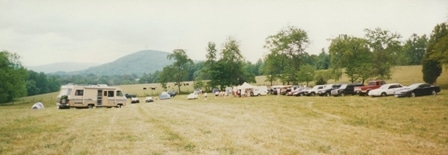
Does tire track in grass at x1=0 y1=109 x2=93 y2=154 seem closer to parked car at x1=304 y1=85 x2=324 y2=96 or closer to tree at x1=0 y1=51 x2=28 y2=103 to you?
parked car at x1=304 y1=85 x2=324 y2=96

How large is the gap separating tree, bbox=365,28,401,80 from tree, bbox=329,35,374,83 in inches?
39.0

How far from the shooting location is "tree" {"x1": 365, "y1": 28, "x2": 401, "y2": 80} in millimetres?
61031

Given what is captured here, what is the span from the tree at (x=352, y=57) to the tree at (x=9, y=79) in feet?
216

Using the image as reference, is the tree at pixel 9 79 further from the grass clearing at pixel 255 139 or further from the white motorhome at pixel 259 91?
the grass clearing at pixel 255 139

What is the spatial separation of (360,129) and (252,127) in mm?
4489

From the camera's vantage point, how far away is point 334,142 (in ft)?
37.1

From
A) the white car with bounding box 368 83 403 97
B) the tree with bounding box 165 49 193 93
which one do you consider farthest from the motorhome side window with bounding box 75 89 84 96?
the tree with bounding box 165 49 193 93

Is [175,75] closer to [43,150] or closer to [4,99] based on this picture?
[4,99]

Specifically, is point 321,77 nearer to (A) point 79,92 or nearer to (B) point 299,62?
(B) point 299,62

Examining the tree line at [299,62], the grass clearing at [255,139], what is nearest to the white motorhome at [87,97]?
the grass clearing at [255,139]

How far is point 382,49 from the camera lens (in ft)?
206

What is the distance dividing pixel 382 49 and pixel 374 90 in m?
31.4

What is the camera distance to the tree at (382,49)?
200 feet

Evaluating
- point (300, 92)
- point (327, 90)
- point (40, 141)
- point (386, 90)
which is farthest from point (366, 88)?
point (40, 141)
